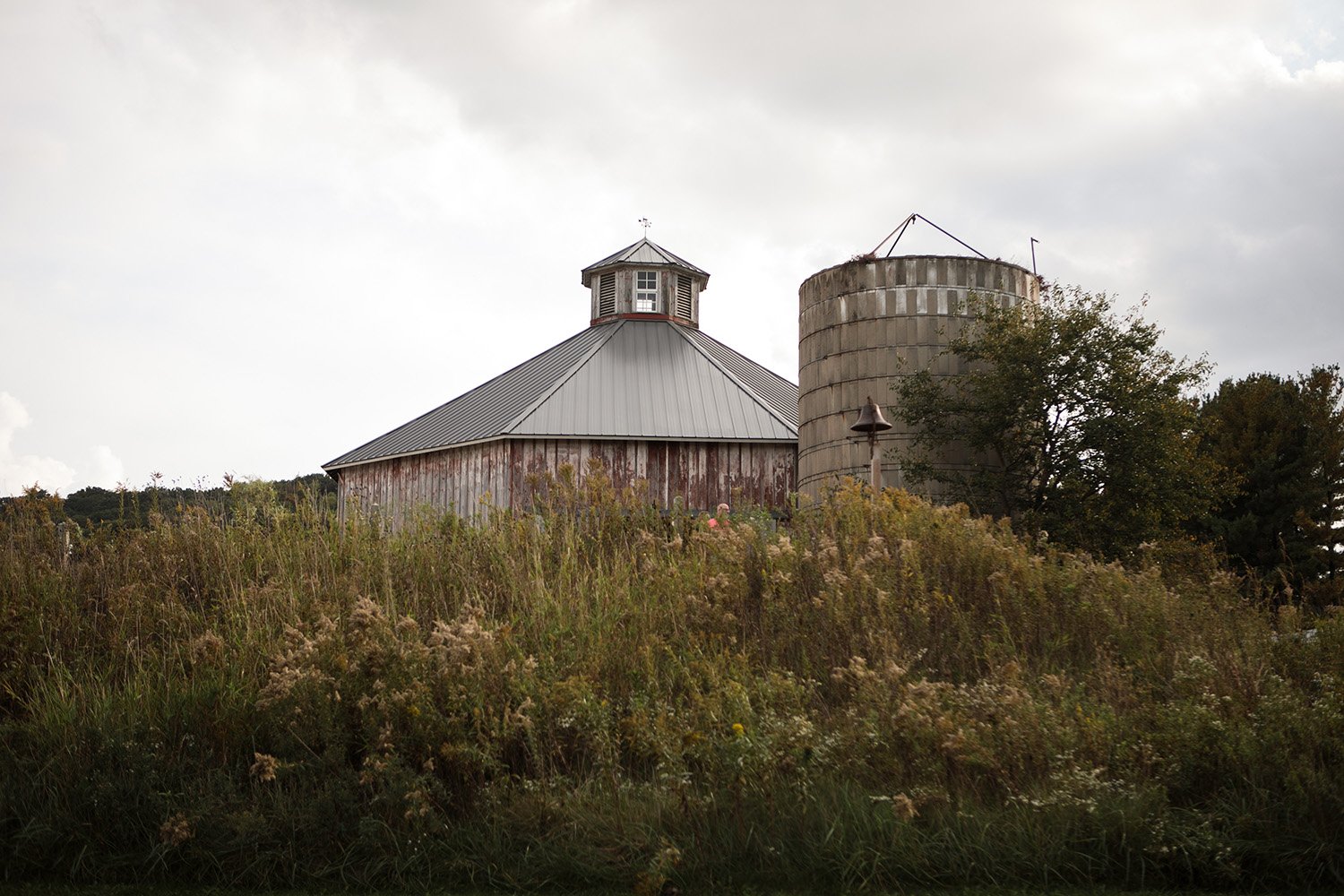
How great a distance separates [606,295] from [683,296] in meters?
2.08

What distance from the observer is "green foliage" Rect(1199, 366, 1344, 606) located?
87.0ft

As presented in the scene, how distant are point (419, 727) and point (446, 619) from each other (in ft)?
5.69

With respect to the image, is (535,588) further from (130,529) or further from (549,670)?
(130,529)

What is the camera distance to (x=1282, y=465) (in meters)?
28.0

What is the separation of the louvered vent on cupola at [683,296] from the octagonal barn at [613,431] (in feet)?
1.93

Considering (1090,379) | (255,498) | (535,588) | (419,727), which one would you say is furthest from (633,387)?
(419,727)

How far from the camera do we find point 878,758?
522cm

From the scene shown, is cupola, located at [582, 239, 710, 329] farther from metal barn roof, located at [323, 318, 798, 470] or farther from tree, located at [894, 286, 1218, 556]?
tree, located at [894, 286, 1218, 556]

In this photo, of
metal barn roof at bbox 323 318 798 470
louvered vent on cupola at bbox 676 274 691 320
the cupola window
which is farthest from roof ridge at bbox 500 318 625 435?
louvered vent on cupola at bbox 676 274 691 320

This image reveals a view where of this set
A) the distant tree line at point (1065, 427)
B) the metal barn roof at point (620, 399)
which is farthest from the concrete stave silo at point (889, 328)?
the metal barn roof at point (620, 399)

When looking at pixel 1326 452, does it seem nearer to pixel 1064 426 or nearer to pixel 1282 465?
pixel 1282 465

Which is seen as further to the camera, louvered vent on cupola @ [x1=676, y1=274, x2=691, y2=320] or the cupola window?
louvered vent on cupola @ [x1=676, y1=274, x2=691, y2=320]

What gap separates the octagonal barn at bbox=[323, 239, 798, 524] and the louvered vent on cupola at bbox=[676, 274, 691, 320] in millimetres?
589

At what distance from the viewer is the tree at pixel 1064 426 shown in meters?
14.9
